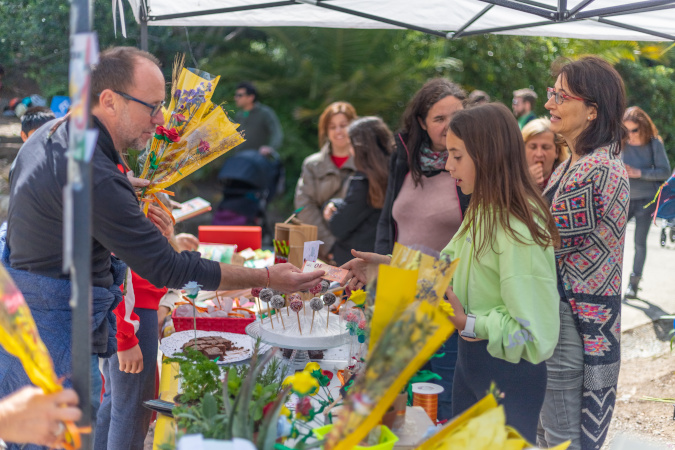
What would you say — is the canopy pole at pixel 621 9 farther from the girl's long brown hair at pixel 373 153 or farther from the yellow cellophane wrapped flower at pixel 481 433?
the yellow cellophane wrapped flower at pixel 481 433

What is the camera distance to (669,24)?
12.2 feet

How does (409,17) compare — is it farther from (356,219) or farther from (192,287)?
(192,287)

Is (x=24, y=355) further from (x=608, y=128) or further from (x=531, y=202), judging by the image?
(x=608, y=128)

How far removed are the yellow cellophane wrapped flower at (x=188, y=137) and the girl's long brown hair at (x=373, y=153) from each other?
4.60 ft

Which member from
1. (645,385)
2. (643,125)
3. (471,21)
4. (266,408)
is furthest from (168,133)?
(643,125)

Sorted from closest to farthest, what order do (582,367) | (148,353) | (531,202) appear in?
(531,202) → (582,367) → (148,353)

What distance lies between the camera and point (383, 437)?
4.94 feet

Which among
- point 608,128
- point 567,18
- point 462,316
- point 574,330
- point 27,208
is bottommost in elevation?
point 574,330

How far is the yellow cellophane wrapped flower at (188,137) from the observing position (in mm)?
2604

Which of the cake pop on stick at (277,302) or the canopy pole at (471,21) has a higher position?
the canopy pole at (471,21)

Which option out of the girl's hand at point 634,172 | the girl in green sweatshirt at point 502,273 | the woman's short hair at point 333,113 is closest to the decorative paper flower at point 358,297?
the girl in green sweatshirt at point 502,273

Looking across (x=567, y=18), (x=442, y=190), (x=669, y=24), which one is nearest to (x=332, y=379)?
(x=442, y=190)

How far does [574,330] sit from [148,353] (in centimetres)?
183

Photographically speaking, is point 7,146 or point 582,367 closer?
point 582,367
